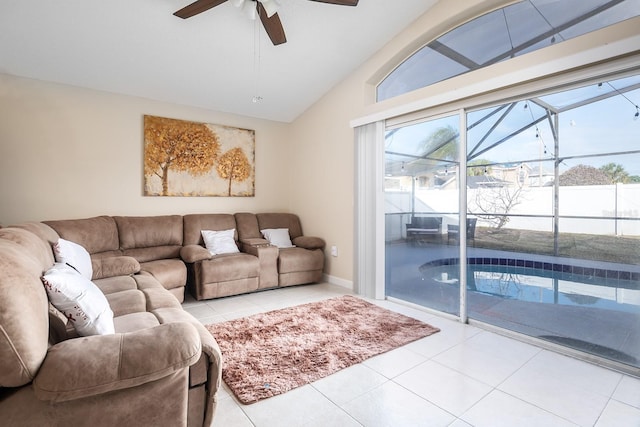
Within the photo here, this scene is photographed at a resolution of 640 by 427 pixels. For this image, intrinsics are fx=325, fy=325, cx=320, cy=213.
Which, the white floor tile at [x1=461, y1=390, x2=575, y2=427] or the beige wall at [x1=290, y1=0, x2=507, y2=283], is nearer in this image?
the white floor tile at [x1=461, y1=390, x2=575, y2=427]

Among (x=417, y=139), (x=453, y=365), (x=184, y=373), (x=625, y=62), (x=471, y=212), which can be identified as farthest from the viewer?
(x=417, y=139)

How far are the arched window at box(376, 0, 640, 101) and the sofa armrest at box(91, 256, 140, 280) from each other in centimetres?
339

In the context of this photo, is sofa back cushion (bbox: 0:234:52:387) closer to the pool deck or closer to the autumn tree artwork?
the autumn tree artwork

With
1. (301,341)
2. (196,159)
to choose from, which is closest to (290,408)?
(301,341)

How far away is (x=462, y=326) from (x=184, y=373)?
99.8 inches

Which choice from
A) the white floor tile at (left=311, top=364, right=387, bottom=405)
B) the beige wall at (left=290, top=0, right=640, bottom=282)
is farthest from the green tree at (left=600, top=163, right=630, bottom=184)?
the white floor tile at (left=311, top=364, right=387, bottom=405)

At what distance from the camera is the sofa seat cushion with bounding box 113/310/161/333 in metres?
1.82

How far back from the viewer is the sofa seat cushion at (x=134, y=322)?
5.98ft

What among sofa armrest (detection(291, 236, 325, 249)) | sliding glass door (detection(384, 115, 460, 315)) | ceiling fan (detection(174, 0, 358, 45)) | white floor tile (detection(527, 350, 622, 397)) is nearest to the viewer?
white floor tile (detection(527, 350, 622, 397))

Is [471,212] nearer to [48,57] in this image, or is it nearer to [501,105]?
[501,105]

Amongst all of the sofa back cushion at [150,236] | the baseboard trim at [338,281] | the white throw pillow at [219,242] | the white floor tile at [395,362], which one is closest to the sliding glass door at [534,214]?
the baseboard trim at [338,281]

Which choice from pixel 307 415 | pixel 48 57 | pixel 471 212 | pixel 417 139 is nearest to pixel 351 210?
pixel 417 139

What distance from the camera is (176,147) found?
4.32 metres

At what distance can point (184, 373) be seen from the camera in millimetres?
1464
